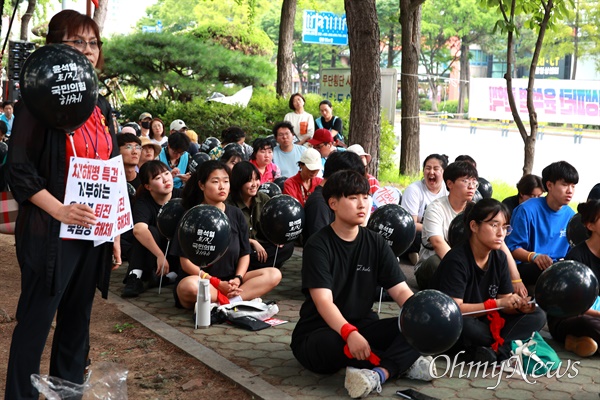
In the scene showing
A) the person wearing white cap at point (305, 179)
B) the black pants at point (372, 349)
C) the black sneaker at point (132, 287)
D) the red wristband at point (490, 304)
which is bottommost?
the black sneaker at point (132, 287)

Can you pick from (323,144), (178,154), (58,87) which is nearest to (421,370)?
(58,87)

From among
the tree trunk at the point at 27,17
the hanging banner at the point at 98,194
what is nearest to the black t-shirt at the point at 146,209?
the hanging banner at the point at 98,194

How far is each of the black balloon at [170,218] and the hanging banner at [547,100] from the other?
2076 cm

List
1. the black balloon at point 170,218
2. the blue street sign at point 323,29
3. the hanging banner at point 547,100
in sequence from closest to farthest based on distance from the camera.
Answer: the black balloon at point 170,218 → the blue street sign at point 323,29 → the hanging banner at point 547,100

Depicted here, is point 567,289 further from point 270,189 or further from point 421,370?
point 270,189

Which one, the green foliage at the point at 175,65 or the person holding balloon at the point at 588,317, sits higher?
the green foliage at the point at 175,65

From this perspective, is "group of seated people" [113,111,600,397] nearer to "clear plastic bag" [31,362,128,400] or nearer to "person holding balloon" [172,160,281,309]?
"person holding balloon" [172,160,281,309]

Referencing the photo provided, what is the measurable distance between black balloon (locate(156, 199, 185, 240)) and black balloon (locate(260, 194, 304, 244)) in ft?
2.55

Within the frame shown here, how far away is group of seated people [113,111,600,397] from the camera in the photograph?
4910 mm

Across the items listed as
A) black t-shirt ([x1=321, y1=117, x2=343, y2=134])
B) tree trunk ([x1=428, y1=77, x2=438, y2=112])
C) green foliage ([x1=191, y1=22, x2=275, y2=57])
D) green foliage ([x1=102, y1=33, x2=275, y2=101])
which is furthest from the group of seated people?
tree trunk ([x1=428, y1=77, x2=438, y2=112])

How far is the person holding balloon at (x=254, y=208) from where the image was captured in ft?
24.7

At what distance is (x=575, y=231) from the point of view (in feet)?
22.8

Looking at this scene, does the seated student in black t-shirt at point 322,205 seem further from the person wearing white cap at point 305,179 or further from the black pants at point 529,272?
the black pants at point 529,272

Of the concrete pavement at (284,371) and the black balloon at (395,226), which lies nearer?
the concrete pavement at (284,371)
